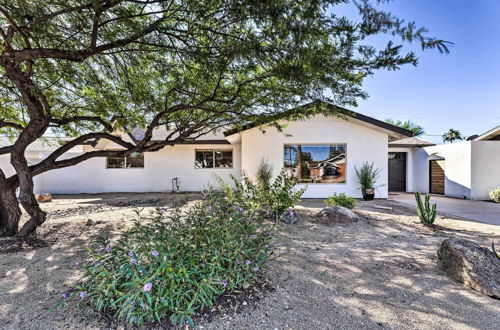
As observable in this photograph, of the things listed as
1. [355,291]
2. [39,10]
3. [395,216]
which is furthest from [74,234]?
[395,216]

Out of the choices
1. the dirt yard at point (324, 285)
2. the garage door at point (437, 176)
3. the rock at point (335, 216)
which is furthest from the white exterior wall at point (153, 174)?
the garage door at point (437, 176)

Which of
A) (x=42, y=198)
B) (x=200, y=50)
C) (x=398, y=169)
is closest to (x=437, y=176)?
(x=398, y=169)

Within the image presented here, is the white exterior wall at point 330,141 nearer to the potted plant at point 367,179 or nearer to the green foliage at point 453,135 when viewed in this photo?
the potted plant at point 367,179

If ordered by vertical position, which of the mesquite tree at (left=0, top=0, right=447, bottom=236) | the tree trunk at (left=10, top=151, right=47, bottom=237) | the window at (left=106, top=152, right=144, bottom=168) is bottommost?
the tree trunk at (left=10, top=151, right=47, bottom=237)

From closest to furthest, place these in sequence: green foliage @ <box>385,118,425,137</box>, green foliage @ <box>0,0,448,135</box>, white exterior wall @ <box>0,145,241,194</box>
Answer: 1. green foliage @ <box>0,0,448,135</box>
2. white exterior wall @ <box>0,145,241,194</box>
3. green foliage @ <box>385,118,425,137</box>

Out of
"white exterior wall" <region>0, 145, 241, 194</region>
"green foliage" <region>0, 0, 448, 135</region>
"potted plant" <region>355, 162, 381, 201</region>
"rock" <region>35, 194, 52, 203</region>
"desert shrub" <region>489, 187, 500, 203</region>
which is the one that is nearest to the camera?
"green foliage" <region>0, 0, 448, 135</region>

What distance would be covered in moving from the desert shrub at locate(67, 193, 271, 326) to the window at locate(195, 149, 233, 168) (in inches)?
396

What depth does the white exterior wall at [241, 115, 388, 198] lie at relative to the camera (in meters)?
9.58

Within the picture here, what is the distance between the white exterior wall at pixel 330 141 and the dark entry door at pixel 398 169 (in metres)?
4.54

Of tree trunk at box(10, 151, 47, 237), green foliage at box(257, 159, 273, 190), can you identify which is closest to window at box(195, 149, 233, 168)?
green foliage at box(257, 159, 273, 190)

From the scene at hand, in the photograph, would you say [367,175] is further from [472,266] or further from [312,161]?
[472,266]

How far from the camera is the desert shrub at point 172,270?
198 centimetres

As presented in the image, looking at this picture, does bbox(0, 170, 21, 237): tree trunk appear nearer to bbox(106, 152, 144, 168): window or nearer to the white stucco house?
the white stucco house

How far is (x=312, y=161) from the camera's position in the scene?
980cm
